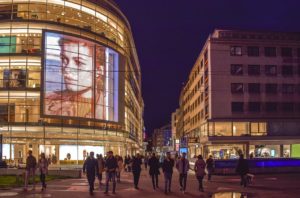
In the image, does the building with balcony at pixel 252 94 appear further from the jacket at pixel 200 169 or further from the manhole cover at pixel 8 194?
the manhole cover at pixel 8 194

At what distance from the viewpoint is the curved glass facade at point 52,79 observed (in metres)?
58.7

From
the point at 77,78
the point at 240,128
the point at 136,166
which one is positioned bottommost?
the point at 136,166

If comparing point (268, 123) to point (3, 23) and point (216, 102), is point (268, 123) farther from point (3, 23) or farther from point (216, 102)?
point (3, 23)

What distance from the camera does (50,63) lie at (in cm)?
5919

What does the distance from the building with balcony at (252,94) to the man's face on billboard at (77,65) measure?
19230 millimetres

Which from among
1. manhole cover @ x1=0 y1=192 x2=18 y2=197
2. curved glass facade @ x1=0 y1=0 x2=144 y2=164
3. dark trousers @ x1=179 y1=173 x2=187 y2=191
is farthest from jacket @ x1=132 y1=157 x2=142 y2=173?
curved glass facade @ x1=0 y1=0 x2=144 y2=164

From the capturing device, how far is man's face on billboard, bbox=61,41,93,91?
60.7 metres

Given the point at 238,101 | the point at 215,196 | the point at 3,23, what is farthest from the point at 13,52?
the point at 215,196

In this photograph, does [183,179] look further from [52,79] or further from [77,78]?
[77,78]

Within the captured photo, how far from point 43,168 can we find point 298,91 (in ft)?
188

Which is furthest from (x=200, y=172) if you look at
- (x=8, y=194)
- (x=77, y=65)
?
(x=77, y=65)

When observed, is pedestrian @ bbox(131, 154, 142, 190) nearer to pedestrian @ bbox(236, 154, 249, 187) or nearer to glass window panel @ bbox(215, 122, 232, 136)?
pedestrian @ bbox(236, 154, 249, 187)

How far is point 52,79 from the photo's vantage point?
59094 millimetres

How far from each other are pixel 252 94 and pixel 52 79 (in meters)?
30.7
